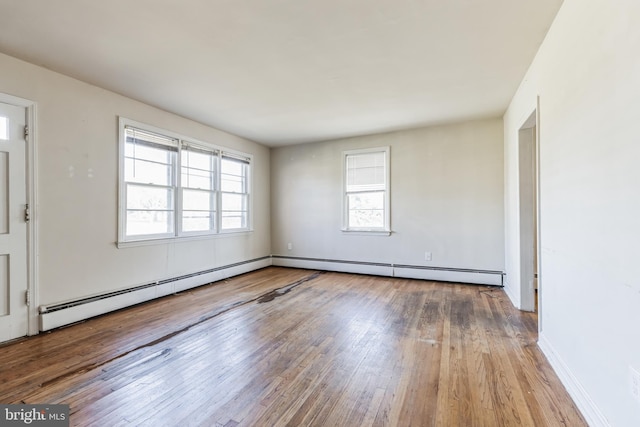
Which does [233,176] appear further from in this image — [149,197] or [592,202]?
[592,202]

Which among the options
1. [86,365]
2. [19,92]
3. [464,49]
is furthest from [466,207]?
[19,92]

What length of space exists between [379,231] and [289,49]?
3.54m

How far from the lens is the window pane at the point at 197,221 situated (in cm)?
447

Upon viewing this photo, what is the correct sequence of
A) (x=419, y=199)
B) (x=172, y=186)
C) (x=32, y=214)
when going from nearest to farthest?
(x=32, y=214), (x=172, y=186), (x=419, y=199)

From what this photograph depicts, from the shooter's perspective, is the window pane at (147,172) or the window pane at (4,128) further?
the window pane at (147,172)

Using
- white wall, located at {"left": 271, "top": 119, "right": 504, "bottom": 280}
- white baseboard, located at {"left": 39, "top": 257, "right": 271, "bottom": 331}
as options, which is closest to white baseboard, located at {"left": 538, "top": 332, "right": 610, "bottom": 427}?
white wall, located at {"left": 271, "top": 119, "right": 504, "bottom": 280}

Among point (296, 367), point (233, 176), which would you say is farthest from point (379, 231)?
point (296, 367)

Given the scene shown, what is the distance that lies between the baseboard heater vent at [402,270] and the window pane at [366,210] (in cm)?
74

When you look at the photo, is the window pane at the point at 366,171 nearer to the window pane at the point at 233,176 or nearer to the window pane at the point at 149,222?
the window pane at the point at 233,176

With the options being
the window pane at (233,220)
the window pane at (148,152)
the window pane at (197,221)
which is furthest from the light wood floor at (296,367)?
the window pane at (148,152)

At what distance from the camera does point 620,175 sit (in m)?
1.35

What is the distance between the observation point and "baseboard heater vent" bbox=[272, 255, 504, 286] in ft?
15.0

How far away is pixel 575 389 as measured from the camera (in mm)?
1807
